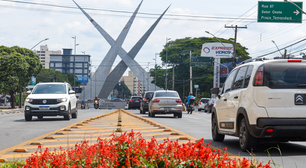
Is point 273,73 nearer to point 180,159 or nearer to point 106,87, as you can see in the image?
point 180,159

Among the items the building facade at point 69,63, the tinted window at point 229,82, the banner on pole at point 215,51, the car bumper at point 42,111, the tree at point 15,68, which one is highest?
the building facade at point 69,63

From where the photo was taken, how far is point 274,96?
6992mm

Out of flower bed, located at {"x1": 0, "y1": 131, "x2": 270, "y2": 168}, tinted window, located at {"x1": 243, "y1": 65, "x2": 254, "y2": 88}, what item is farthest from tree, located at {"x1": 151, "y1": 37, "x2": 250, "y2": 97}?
flower bed, located at {"x1": 0, "y1": 131, "x2": 270, "y2": 168}

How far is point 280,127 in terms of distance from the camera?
6887 millimetres

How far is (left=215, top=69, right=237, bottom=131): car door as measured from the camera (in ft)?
28.3

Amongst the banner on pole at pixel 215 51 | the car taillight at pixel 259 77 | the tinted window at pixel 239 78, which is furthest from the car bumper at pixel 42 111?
the banner on pole at pixel 215 51

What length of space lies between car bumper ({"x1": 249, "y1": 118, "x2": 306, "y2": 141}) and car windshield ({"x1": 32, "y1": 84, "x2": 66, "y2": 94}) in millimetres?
12869

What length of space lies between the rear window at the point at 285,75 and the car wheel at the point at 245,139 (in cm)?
97

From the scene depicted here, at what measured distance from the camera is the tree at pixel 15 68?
143ft

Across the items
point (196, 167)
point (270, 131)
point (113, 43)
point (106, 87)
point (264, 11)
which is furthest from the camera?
point (106, 87)

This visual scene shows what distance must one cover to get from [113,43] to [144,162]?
6762 cm

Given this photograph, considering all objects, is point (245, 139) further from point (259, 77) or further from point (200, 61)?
point (200, 61)

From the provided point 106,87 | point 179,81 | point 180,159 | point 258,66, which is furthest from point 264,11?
point 106,87

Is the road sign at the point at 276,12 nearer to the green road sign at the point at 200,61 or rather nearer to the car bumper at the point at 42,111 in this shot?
the car bumper at the point at 42,111
